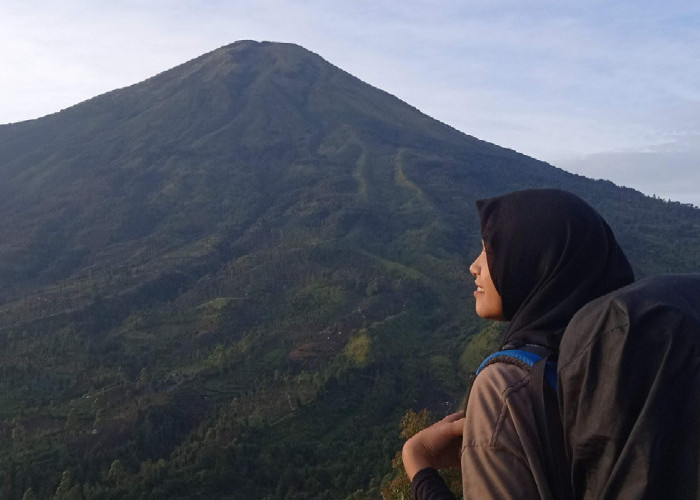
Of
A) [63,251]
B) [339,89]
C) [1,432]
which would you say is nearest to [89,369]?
[1,432]

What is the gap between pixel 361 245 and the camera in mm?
29359

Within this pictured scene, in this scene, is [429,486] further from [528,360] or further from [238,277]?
[238,277]

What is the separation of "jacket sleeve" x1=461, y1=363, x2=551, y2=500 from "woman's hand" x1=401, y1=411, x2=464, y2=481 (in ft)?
0.71

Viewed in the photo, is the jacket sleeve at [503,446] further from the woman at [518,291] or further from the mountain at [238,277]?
the mountain at [238,277]

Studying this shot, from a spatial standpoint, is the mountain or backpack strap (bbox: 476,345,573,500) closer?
backpack strap (bbox: 476,345,573,500)

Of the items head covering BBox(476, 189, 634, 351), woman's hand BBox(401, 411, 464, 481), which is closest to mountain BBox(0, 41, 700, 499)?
woman's hand BBox(401, 411, 464, 481)

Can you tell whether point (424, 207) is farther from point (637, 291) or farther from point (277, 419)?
point (637, 291)

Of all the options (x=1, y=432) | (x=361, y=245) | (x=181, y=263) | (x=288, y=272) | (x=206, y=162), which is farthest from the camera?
(x=206, y=162)

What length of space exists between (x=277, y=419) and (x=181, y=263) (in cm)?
1341

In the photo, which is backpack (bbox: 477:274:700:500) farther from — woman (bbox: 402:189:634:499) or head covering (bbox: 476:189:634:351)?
head covering (bbox: 476:189:634:351)

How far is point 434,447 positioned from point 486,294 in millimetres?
395

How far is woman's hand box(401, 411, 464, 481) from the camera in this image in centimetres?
161

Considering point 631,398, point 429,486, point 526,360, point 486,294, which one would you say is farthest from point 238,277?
point 631,398

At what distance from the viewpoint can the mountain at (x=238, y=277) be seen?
44.9 ft
